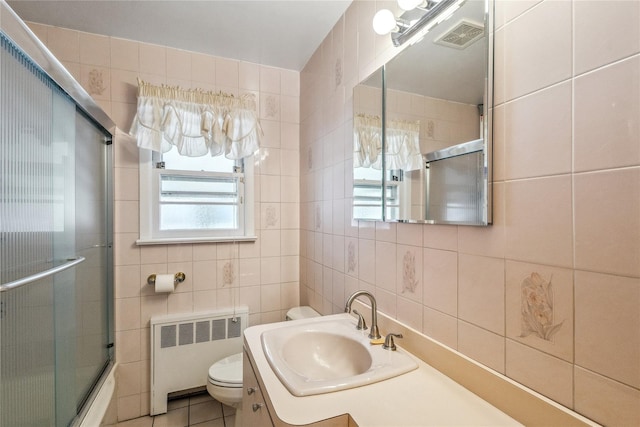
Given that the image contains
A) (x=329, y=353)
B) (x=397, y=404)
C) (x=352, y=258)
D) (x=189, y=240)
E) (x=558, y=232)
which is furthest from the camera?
(x=189, y=240)

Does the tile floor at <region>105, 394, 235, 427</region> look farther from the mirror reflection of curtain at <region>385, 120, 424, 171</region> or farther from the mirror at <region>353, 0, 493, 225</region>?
the mirror reflection of curtain at <region>385, 120, 424, 171</region>

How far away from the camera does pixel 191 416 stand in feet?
5.95

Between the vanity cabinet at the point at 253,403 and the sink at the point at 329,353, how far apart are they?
0.10 metres

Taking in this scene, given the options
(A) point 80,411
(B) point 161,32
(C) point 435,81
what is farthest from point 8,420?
(B) point 161,32

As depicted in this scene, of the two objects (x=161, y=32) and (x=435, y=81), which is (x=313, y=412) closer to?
(x=435, y=81)

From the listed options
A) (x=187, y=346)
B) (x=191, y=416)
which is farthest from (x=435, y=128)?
(x=191, y=416)

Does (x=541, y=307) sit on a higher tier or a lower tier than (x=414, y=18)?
lower

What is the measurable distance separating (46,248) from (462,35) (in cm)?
155

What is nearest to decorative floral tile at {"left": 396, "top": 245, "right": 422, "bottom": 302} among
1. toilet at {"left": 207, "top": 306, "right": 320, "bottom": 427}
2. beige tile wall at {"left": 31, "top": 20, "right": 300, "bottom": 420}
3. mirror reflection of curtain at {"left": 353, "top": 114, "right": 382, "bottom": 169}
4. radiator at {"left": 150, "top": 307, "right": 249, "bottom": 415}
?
mirror reflection of curtain at {"left": 353, "top": 114, "right": 382, "bottom": 169}

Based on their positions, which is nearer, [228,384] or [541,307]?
[541,307]

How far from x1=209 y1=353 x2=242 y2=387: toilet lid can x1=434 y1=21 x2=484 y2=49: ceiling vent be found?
1.74 meters

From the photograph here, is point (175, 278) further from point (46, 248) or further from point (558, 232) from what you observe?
point (558, 232)

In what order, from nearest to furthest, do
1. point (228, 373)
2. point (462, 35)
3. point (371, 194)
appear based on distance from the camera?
point (462, 35) < point (371, 194) < point (228, 373)

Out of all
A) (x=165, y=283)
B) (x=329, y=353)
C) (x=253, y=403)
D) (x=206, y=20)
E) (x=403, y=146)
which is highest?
(x=206, y=20)
